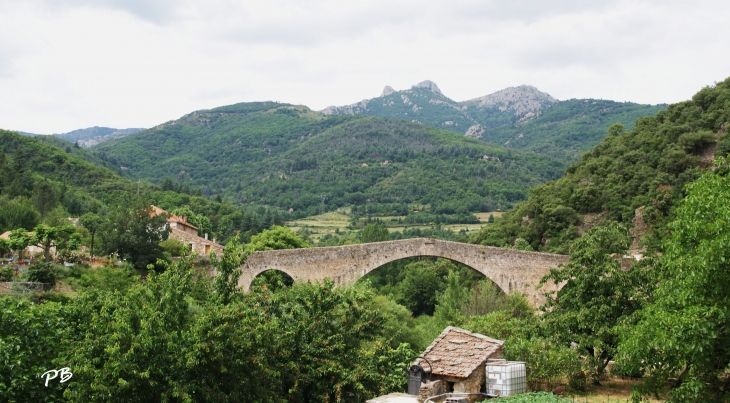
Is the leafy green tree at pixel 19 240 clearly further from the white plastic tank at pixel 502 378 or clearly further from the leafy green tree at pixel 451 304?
the white plastic tank at pixel 502 378

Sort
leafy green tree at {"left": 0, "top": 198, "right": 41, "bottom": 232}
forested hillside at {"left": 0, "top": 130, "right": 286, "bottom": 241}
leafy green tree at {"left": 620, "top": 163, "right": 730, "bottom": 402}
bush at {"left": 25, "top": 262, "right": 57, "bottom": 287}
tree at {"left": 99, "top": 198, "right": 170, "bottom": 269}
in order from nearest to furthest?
leafy green tree at {"left": 620, "top": 163, "right": 730, "bottom": 402} < bush at {"left": 25, "top": 262, "right": 57, "bottom": 287} < tree at {"left": 99, "top": 198, "right": 170, "bottom": 269} < leafy green tree at {"left": 0, "top": 198, "right": 41, "bottom": 232} < forested hillside at {"left": 0, "top": 130, "right": 286, "bottom": 241}

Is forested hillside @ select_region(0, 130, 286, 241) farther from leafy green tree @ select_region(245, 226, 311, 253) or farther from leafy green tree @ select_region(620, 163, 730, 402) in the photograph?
leafy green tree @ select_region(620, 163, 730, 402)

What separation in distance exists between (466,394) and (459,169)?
331 ft

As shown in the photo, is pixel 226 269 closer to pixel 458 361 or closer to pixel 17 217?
pixel 458 361

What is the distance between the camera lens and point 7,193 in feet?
164

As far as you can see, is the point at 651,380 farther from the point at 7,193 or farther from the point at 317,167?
the point at 317,167

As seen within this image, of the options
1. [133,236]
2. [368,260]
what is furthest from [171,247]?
[368,260]

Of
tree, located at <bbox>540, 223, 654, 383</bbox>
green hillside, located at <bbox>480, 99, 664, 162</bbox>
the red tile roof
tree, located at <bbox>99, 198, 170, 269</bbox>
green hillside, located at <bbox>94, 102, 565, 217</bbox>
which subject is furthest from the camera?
green hillside, located at <bbox>480, 99, 664, 162</bbox>

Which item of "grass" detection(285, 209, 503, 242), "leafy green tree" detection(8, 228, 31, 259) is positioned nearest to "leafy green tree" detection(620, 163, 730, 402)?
"leafy green tree" detection(8, 228, 31, 259)

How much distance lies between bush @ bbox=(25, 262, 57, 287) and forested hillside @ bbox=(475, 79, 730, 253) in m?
25.6

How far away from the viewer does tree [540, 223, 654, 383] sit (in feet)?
59.5

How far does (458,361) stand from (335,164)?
113 metres

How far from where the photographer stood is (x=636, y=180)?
39.2 m

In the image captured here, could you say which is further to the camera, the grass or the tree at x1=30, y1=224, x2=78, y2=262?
the grass
